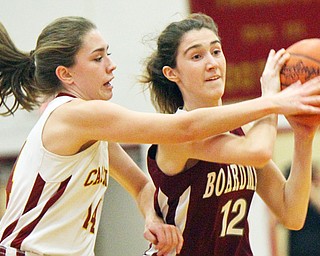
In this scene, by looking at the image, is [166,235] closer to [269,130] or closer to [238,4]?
[269,130]

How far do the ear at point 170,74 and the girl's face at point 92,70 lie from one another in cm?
30

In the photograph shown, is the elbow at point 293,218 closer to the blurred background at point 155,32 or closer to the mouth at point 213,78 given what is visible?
the mouth at point 213,78

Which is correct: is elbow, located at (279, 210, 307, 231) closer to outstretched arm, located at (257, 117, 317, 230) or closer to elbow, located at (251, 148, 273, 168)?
outstretched arm, located at (257, 117, 317, 230)

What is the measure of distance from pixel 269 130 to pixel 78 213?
0.78 meters

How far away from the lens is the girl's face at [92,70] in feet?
10.5

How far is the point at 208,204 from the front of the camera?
10.8 ft

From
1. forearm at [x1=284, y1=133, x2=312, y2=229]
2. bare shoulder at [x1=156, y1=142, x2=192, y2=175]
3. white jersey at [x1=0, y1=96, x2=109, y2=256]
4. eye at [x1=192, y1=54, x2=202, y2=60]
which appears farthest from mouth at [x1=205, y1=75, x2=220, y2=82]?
white jersey at [x1=0, y1=96, x2=109, y2=256]

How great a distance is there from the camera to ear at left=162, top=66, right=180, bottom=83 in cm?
344

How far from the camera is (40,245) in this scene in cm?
308

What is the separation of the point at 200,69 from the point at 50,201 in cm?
79

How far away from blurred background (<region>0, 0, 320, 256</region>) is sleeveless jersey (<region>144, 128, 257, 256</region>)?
5.95 ft

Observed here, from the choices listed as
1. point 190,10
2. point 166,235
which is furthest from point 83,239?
point 190,10

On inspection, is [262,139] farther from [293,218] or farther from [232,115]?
[293,218]

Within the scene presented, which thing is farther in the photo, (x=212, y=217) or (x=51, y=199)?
(x=212, y=217)
